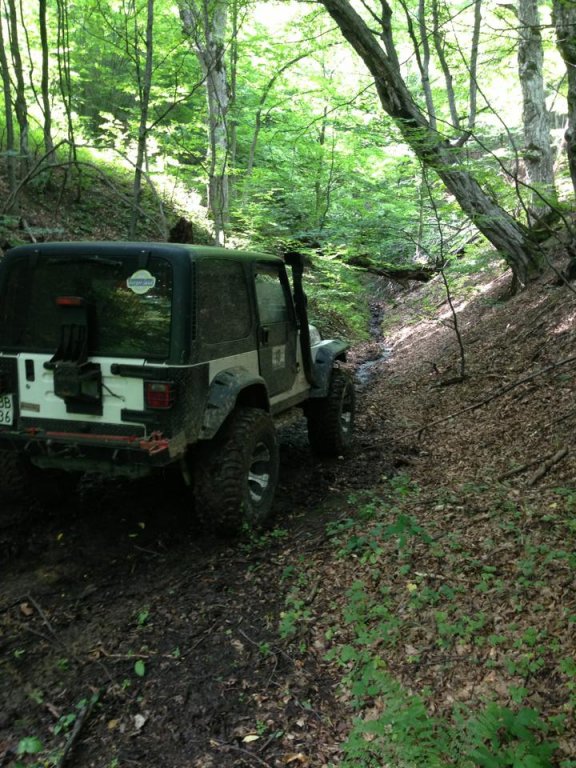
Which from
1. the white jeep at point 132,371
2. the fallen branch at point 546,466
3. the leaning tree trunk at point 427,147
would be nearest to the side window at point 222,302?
the white jeep at point 132,371

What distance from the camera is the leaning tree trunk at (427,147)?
8.37 meters

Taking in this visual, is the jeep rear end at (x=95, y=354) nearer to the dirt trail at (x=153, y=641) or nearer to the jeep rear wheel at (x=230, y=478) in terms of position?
the jeep rear wheel at (x=230, y=478)

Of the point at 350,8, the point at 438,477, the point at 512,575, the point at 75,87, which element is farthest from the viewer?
the point at 75,87

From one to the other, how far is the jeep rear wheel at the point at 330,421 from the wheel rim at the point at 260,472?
1.54 metres

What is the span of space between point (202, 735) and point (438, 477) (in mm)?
3288

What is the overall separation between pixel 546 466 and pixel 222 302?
288 cm

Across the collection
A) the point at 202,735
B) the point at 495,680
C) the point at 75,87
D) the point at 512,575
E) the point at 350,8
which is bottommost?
the point at 202,735

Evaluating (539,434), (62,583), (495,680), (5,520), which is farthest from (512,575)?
(5,520)

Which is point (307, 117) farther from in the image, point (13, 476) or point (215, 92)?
point (13, 476)

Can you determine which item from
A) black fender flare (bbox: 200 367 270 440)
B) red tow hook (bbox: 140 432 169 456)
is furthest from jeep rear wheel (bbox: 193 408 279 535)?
red tow hook (bbox: 140 432 169 456)

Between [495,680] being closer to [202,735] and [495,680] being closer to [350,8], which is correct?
[202,735]

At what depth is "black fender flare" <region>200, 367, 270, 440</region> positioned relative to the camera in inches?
158

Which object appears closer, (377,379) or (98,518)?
(98,518)

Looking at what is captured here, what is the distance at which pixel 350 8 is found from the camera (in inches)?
337
